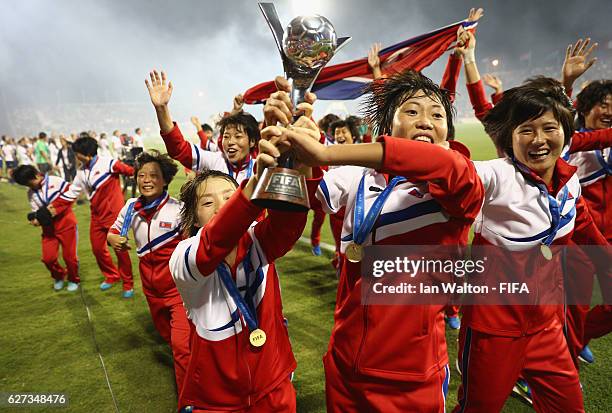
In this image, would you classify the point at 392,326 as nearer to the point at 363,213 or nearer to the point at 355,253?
the point at 355,253

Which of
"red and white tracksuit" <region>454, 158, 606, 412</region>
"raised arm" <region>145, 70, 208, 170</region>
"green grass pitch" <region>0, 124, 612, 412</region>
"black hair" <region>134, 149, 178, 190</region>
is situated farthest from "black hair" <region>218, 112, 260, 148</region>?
"red and white tracksuit" <region>454, 158, 606, 412</region>

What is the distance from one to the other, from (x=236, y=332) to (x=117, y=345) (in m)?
2.72

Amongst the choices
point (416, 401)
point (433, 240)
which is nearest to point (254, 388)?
point (416, 401)

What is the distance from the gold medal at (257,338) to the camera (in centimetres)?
158

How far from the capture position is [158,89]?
8.84 ft

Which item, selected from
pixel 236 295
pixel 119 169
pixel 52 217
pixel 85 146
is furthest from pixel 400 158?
pixel 52 217

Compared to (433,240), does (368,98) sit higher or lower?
higher

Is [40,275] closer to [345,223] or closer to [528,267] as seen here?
[345,223]

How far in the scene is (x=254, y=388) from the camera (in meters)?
1.61

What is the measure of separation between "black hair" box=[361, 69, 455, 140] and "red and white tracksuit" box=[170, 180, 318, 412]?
60cm

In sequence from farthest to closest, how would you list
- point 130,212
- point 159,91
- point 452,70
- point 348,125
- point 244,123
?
point 348,125
point 244,123
point 130,212
point 452,70
point 159,91

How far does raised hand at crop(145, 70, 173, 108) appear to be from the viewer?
2.66 metres

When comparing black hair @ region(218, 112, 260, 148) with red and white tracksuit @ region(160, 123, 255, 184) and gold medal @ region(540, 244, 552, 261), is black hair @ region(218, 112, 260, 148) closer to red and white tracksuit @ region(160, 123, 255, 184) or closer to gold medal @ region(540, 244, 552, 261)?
red and white tracksuit @ region(160, 123, 255, 184)

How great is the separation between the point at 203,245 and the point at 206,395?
0.70m
